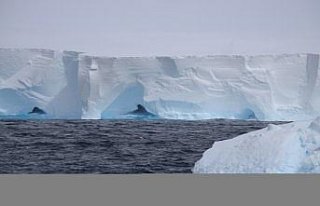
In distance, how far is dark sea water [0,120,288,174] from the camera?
721cm

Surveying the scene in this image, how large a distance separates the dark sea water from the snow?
2.55 feet

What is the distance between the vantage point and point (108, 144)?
7.82 m

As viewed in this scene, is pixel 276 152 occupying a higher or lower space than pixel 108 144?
higher

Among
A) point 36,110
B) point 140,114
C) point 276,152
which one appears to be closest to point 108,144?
point 140,114

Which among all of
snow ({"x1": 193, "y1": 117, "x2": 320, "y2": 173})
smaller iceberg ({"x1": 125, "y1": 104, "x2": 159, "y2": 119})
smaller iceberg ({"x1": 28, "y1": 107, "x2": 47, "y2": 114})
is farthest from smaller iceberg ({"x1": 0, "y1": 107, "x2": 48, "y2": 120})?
snow ({"x1": 193, "y1": 117, "x2": 320, "y2": 173})

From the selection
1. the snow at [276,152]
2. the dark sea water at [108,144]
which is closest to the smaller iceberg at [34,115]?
the dark sea water at [108,144]

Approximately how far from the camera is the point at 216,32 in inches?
330

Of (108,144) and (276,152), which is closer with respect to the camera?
(276,152)

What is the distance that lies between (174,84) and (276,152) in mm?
2853

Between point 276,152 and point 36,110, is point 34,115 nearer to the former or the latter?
point 36,110

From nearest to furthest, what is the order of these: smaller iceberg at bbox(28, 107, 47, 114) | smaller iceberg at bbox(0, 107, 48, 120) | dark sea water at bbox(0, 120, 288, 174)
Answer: dark sea water at bbox(0, 120, 288, 174) < smaller iceberg at bbox(0, 107, 48, 120) < smaller iceberg at bbox(28, 107, 47, 114)

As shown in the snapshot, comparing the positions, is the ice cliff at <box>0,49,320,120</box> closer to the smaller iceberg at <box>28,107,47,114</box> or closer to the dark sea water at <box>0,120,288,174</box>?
the smaller iceberg at <box>28,107,47,114</box>

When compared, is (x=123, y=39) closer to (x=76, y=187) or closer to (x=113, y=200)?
(x=76, y=187)

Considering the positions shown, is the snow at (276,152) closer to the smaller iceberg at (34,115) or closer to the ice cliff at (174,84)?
the ice cliff at (174,84)
